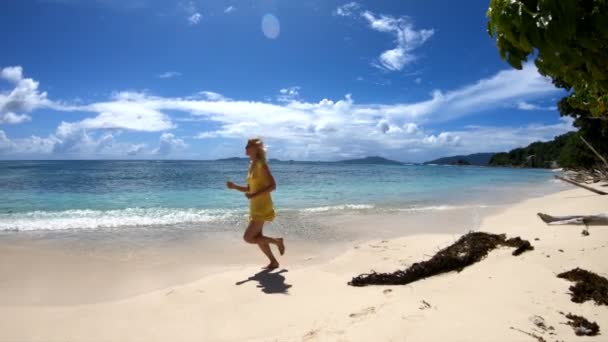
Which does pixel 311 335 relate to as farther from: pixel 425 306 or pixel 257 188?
pixel 257 188

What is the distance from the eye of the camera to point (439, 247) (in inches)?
292

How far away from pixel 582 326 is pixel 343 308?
7.30 ft

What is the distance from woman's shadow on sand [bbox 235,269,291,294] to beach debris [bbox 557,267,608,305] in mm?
3409

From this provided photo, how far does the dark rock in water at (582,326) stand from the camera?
2980 millimetres

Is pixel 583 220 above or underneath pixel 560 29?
underneath

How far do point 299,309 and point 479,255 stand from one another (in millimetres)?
3178

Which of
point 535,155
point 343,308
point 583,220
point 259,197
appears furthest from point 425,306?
point 535,155

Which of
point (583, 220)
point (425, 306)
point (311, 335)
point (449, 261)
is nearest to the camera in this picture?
point (311, 335)

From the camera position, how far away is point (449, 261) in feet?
17.4

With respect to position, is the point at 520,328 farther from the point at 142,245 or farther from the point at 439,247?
the point at 142,245

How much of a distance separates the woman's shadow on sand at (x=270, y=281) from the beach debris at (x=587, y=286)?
341 centimetres

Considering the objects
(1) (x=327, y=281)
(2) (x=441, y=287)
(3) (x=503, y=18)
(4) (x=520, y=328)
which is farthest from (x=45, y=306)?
(3) (x=503, y=18)

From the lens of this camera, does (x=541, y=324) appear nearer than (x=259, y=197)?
Yes

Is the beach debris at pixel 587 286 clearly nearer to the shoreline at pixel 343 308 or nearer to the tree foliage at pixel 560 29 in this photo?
the shoreline at pixel 343 308
